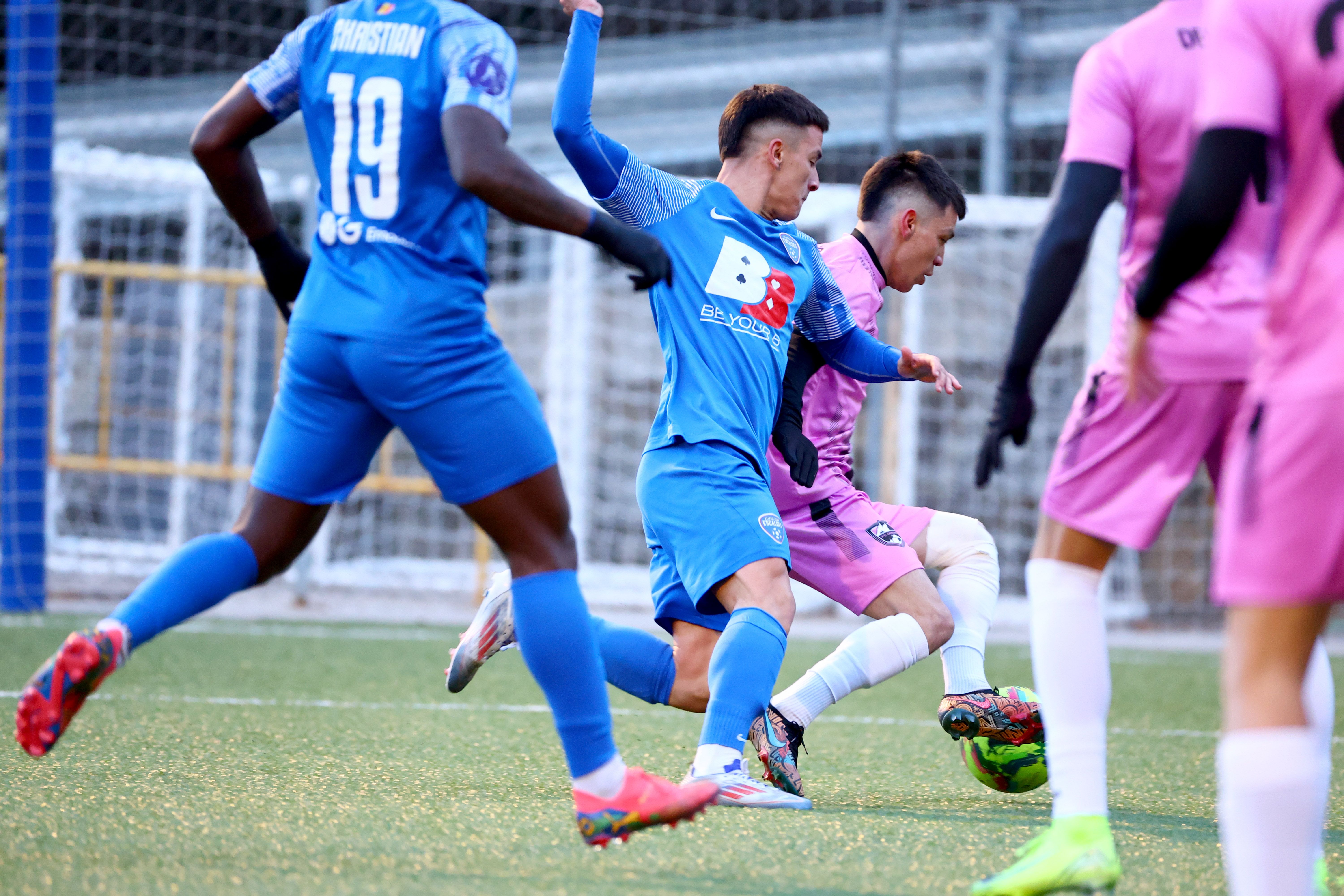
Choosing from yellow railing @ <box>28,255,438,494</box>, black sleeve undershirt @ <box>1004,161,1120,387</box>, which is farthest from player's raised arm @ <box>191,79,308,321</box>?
yellow railing @ <box>28,255,438,494</box>

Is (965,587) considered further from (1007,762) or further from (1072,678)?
(1072,678)

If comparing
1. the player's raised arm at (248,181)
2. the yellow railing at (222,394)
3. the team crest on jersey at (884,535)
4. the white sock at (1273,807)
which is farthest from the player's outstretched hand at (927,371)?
the yellow railing at (222,394)

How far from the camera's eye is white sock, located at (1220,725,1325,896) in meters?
1.64

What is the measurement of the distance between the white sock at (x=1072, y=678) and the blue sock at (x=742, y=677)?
789 millimetres

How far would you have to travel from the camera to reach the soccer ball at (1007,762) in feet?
11.0

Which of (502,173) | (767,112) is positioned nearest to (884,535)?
(767,112)

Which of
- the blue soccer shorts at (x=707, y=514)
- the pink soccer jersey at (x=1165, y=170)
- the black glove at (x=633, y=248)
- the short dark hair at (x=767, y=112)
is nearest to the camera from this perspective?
the pink soccer jersey at (x=1165, y=170)

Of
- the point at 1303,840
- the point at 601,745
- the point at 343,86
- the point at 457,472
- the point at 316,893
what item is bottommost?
the point at 316,893

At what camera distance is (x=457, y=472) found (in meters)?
2.39

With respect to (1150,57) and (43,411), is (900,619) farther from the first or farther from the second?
(43,411)

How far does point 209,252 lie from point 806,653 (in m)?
6.46

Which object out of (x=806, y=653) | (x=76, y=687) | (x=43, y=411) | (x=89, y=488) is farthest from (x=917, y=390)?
(x=76, y=687)

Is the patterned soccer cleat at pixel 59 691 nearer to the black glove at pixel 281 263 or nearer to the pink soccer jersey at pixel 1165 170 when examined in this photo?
the black glove at pixel 281 263

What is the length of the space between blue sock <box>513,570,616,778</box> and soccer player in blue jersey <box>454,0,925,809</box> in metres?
0.63
